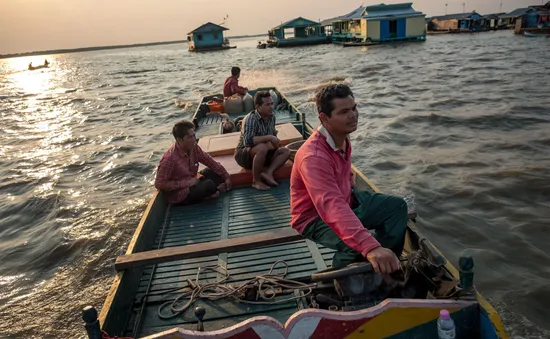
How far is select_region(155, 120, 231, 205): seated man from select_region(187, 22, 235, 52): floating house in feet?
204

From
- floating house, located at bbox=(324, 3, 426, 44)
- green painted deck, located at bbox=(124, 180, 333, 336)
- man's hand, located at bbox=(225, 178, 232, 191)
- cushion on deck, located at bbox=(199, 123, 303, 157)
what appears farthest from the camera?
A: floating house, located at bbox=(324, 3, 426, 44)

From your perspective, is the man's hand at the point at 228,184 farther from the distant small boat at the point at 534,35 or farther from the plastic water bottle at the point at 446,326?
the distant small boat at the point at 534,35

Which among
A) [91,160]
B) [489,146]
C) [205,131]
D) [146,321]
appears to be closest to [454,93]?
[489,146]

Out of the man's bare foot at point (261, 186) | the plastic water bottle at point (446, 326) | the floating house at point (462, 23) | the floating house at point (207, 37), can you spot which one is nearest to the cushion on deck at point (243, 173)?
the man's bare foot at point (261, 186)

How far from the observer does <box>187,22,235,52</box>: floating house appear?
63781mm

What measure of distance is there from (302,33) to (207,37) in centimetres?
1560

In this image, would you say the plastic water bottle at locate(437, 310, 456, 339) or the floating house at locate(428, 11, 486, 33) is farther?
the floating house at locate(428, 11, 486, 33)

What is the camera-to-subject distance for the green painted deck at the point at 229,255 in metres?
3.47

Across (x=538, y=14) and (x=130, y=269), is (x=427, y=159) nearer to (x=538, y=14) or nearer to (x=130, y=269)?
(x=130, y=269)

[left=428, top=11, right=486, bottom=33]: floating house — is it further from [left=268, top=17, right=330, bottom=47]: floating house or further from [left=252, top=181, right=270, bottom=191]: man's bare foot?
[left=252, top=181, right=270, bottom=191]: man's bare foot

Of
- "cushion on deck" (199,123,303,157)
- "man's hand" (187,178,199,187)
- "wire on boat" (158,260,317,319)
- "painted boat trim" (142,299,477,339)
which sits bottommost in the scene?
"wire on boat" (158,260,317,319)

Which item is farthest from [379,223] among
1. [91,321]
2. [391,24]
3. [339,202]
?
[391,24]

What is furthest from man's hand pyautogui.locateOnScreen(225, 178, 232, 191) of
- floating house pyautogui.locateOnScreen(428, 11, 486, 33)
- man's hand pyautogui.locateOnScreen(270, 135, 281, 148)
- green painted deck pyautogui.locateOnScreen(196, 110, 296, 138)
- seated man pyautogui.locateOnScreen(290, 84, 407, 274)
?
floating house pyautogui.locateOnScreen(428, 11, 486, 33)

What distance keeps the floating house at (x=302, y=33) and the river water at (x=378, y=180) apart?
40.4 m
